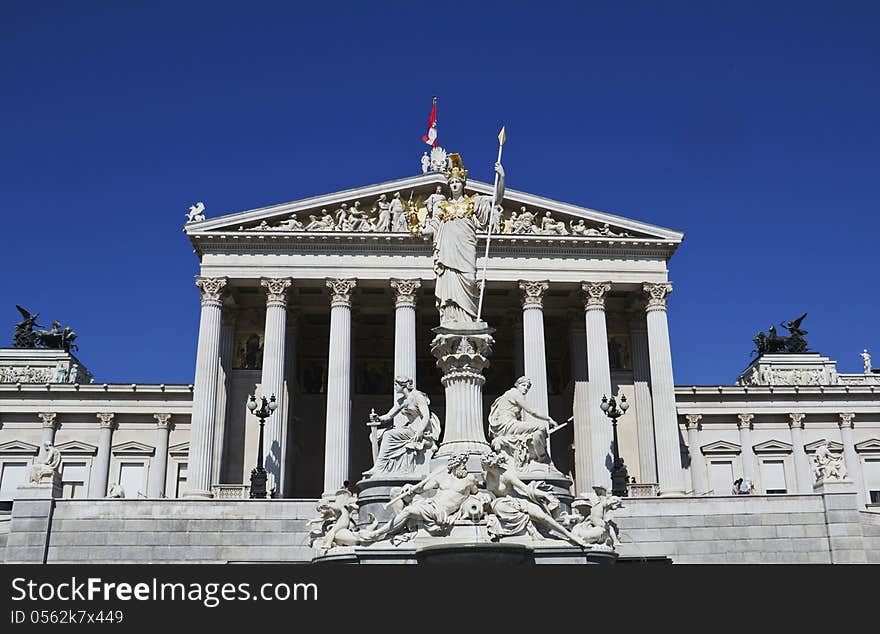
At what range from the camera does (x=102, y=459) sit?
58906mm

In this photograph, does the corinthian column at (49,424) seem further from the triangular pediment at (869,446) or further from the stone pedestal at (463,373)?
the triangular pediment at (869,446)

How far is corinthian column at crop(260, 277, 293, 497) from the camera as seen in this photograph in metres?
44.4

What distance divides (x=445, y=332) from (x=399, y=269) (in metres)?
29.1

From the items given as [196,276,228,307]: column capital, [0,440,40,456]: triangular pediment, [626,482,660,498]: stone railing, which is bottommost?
[626,482,660,498]: stone railing

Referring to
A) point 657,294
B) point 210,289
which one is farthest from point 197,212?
point 657,294

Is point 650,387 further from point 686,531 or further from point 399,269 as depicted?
point 686,531

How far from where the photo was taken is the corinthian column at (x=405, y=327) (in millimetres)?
46312

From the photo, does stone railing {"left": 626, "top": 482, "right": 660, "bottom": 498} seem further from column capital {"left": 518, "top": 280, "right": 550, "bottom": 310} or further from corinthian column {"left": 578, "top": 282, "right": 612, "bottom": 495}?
column capital {"left": 518, "top": 280, "right": 550, "bottom": 310}

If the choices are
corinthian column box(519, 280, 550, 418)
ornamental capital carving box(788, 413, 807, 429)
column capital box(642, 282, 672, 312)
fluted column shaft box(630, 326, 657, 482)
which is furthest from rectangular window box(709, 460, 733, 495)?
corinthian column box(519, 280, 550, 418)

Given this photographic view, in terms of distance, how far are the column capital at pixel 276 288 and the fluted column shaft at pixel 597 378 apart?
1578 centimetres

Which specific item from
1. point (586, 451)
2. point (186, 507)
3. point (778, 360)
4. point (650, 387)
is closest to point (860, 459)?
point (778, 360)

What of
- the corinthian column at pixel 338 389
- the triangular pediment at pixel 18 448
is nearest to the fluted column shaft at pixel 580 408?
the corinthian column at pixel 338 389

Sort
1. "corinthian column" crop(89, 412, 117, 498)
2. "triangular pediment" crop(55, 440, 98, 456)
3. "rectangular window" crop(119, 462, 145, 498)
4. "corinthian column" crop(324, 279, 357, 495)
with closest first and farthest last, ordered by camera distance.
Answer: "corinthian column" crop(324, 279, 357, 495) → "corinthian column" crop(89, 412, 117, 498) → "rectangular window" crop(119, 462, 145, 498) → "triangular pediment" crop(55, 440, 98, 456)

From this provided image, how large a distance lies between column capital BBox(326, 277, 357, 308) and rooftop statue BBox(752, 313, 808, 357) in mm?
39029
